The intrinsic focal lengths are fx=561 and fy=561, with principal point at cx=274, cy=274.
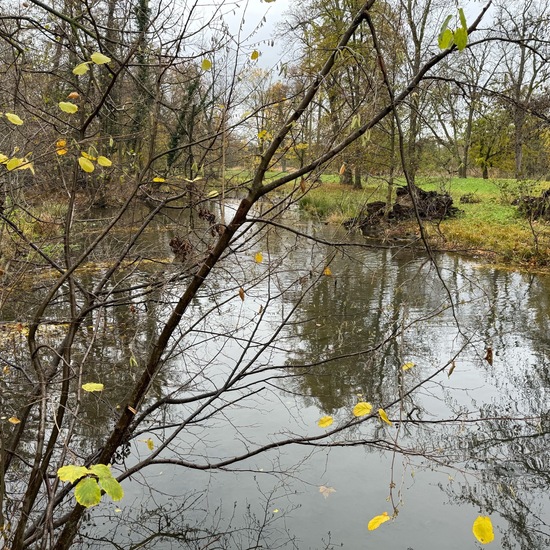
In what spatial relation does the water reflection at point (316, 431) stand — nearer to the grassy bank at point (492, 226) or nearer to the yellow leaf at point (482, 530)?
the yellow leaf at point (482, 530)

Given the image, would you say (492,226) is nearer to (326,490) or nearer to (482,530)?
(326,490)

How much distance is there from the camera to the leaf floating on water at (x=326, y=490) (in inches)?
157

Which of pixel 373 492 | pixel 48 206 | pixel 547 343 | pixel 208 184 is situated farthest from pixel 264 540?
pixel 547 343

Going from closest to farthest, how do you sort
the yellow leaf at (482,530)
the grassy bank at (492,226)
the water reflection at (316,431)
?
the yellow leaf at (482,530) < the water reflection at (316,431) < the grassy bank at (492,226)

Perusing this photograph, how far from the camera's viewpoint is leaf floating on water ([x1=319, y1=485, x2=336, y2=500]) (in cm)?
399

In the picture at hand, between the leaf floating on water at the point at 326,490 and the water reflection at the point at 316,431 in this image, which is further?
the leaf floating on water at the point at 326,490

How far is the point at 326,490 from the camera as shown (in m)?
4.04

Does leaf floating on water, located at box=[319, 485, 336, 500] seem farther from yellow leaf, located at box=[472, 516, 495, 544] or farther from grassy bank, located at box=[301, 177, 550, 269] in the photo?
grassy bank, located at box=[301, 177, 550, 269]

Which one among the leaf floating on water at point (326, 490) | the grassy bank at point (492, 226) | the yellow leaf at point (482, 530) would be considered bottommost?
the leaf floating on water at point (326, 490)

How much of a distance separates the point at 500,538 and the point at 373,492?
863 mm

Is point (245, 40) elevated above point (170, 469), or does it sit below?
above

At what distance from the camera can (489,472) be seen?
4.23 m

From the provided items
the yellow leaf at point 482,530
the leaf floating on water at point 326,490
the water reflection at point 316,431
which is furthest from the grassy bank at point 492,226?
the yellow leaf at point 482,530

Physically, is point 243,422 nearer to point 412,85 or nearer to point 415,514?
point 415,514
